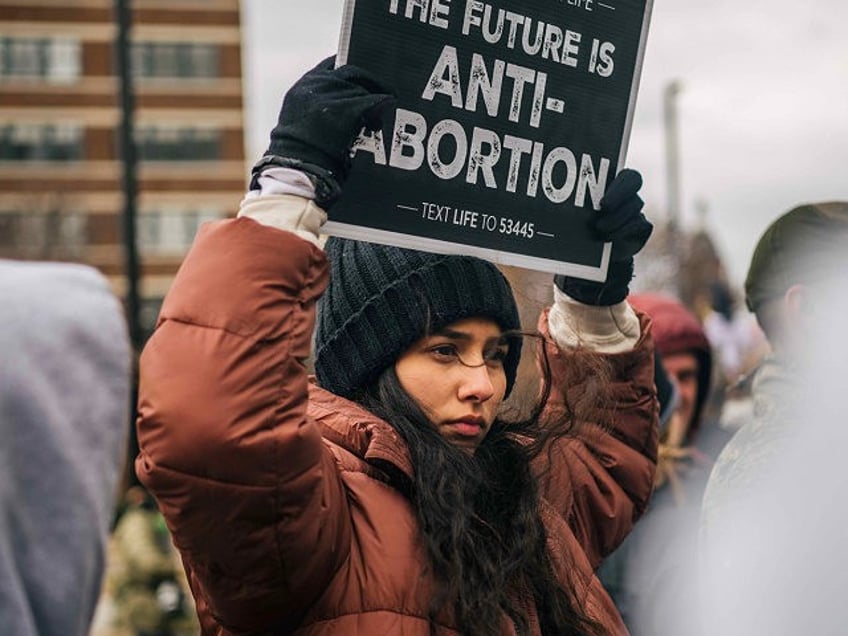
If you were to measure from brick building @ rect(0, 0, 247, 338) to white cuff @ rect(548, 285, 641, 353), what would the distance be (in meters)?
51.8

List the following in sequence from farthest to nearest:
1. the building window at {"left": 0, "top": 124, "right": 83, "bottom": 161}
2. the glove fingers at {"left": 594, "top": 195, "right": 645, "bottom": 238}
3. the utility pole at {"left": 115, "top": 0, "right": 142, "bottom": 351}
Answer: the building window at {"left": 0, "top": 124, "right": 83, "bottom": 161}, the utility pole at {"left": 115, "top": 0, "right": 142, "bottom": 351}, the glove fingers at {"left": 594, "top": 195, "right": 645, "bottom": 238}

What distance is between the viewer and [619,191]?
9.02ft

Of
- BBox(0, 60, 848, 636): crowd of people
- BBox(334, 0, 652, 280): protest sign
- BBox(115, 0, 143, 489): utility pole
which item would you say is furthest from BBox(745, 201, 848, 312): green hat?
BBox(115, 0, 143, 489): utility pole

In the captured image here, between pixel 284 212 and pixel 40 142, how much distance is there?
5519cm

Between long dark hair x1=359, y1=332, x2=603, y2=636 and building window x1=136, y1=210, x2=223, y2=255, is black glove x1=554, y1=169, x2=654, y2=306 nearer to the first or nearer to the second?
long dark hair x1=359, y1=332, x2=603, y2=636

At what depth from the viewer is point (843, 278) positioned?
2059 mm

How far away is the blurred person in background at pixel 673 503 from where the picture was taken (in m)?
3.23

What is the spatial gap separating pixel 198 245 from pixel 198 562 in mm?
486

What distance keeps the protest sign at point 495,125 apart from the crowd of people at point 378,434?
7 cm

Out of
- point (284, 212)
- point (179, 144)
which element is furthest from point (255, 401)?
point (179, 144)

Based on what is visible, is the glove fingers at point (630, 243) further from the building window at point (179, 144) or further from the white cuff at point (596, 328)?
the building window at point (179, 144)

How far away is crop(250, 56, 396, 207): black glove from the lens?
2193mm

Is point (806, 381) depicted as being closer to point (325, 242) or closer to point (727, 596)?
point (727, 596)

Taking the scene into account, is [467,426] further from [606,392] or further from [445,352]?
[606,392]
